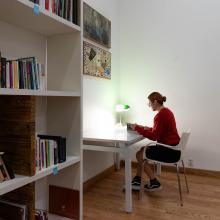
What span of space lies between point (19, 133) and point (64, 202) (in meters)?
0.76

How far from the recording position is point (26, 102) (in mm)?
1370

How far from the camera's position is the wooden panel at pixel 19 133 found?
1.36 metres

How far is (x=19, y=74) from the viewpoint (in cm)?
139

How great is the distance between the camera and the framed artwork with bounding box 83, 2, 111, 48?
2.97 metres

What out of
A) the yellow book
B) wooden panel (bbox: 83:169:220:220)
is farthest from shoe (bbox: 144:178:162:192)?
the yellow book

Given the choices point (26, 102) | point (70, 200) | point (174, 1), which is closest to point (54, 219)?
point (70, 200)

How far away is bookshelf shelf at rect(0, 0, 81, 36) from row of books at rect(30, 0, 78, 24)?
65mm

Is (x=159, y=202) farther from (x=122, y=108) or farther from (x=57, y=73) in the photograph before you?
(x=57, y=73)

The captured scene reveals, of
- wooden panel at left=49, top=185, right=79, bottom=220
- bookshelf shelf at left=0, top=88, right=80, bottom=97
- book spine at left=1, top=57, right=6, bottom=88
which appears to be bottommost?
wooden panel at left=49, top=185, right=79, bottom=220

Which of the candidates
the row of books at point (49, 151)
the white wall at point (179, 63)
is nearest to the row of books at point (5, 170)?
the row of books at point (49, 151)

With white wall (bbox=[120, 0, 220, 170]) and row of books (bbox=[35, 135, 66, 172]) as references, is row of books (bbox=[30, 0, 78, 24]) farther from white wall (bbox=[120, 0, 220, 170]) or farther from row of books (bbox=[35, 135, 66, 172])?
white wall (bbox=[120, 0, 220, 170])

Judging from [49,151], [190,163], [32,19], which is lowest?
[190,163]

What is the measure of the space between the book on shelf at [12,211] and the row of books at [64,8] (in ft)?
4.06

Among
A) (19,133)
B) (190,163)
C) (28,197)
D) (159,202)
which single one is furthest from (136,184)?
(19,133)
